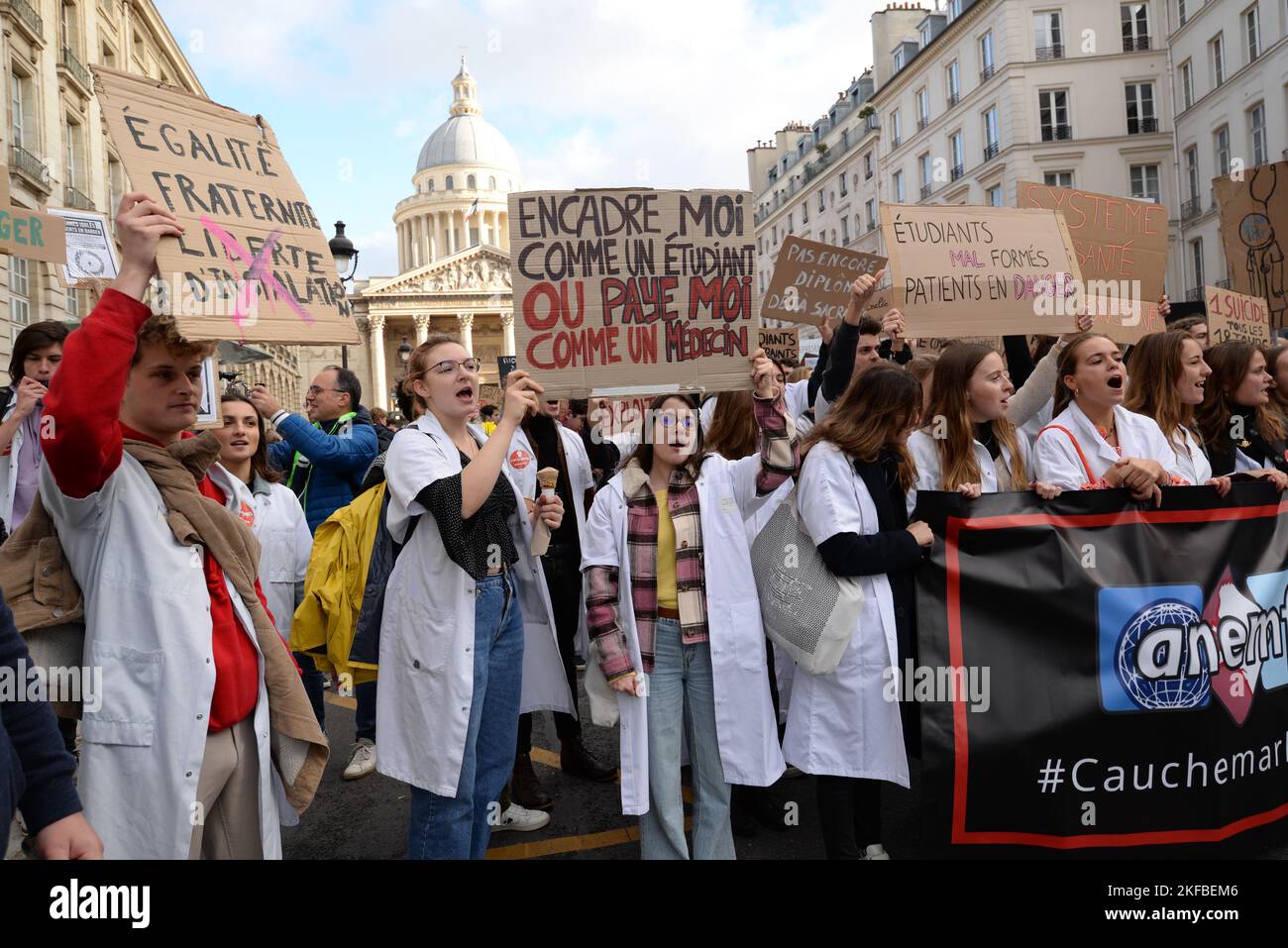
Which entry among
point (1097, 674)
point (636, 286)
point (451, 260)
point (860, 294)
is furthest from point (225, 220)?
point (451, 260)

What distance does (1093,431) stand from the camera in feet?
11.6

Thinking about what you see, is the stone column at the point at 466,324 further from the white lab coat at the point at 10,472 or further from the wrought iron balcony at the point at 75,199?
the white lab coat at the point at 10,472

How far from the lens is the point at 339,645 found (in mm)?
3121

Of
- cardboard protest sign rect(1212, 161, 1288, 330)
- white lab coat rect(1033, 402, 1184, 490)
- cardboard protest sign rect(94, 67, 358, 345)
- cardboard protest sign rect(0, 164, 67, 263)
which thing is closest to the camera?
cardboard protest sign rect(94, 67, 358, 345)

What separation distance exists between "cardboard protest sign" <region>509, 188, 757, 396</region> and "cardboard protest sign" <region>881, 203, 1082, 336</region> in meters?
1.11

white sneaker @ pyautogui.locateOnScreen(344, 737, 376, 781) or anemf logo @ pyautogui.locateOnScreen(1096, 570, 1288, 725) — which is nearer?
anemf logo @ pyautogui.locateOnScreen(1096, 570, 1288, 725)

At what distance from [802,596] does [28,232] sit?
352 centimetres

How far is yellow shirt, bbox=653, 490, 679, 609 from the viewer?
3182mm

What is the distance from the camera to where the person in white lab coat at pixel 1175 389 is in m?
3.87

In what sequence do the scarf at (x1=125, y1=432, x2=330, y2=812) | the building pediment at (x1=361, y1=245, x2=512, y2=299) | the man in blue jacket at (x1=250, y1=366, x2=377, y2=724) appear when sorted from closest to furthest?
1. the scarf at (x1=125, y1=432, x2=330, y2=812)
2. the man in blue jacket at (x1=250, y1=366, x2=377, y2=724)
3. the building pediment at (x1=361, y1=245, x2=512, y2=299)

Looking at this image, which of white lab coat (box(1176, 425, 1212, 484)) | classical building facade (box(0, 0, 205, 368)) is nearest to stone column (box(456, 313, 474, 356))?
classical building facade (box(0, 0, 205, 368))

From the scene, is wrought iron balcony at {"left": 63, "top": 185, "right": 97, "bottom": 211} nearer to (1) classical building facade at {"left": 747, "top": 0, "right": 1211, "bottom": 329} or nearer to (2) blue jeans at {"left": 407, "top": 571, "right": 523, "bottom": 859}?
(2) blue jeans at {"left": 407, "top": 571, "right": 523, "bottom": 859}
